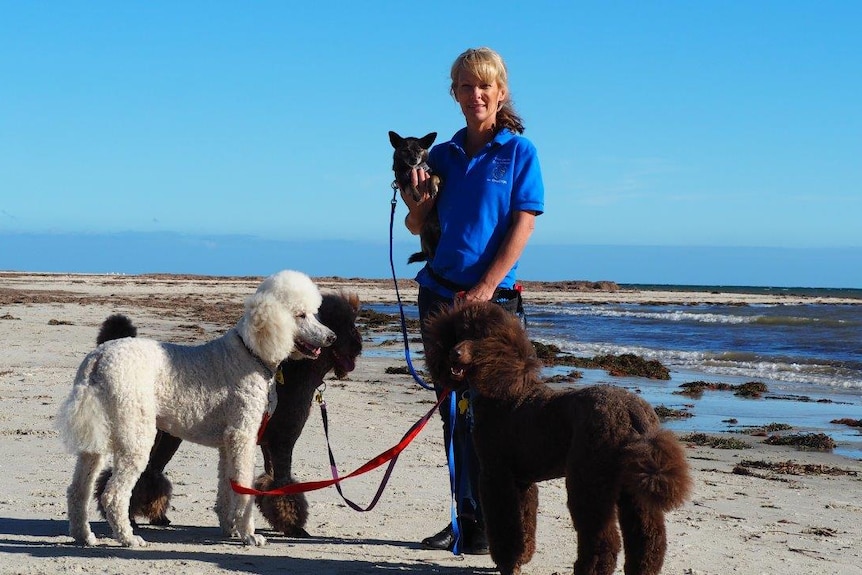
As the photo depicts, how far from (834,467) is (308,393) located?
5499mm

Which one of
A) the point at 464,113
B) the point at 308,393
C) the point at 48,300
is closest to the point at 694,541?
the point at 308,393

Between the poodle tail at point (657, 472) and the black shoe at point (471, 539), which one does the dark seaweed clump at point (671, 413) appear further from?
the poodle tail at point (657, 472)

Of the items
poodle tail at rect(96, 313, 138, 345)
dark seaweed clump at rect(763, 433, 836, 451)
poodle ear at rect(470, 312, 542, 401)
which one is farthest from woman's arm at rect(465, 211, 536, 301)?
dark seaweed clump at rect(763, 433, 836, 451)

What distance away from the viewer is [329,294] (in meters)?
5.88

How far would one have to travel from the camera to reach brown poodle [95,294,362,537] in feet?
18.5

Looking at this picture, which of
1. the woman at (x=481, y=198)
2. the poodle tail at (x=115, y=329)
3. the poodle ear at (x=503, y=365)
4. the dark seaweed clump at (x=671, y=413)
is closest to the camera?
the poodle ear at (x=503, y=365)

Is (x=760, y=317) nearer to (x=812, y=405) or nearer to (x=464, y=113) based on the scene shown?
(x=812, y=405)

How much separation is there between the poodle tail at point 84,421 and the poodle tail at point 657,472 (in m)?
2.80

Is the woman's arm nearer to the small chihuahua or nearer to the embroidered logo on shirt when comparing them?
the embroidered logo on shirt

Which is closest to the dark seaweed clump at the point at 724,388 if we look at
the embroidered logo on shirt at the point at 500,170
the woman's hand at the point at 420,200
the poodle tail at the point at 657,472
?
the woman's hand at the point at 420,200

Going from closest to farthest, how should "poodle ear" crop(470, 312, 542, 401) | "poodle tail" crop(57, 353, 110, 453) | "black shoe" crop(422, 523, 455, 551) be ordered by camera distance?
"poodle ear" crop(470, 312, 542, 401) → "poodle tail" crop(57, 353, 110, 453) → "black shoe" crop(422, 523, 455, 551)

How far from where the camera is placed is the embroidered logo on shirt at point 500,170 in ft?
16.5

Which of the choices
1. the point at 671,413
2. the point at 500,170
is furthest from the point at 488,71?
the point at 671,413

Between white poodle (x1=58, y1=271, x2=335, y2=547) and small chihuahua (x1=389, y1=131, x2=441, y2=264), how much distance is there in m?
0.76
